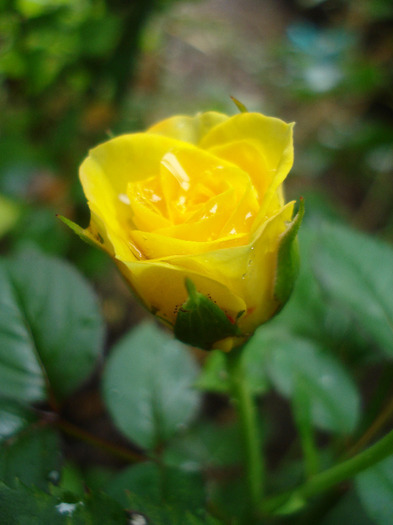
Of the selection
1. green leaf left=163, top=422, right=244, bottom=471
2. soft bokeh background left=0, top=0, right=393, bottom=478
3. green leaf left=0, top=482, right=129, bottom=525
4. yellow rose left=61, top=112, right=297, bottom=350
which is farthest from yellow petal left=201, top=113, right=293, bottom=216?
soft bokeh background left=0, top=0, right=393, bottom=478

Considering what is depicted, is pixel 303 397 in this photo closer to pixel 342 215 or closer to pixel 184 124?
pixel 184 124

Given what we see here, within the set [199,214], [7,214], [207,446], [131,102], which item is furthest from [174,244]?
[131,102]

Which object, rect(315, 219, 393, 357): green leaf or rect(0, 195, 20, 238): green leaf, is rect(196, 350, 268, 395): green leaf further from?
rect(0, 195, 20, 238): green leaf

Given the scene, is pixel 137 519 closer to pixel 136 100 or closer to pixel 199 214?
pixel 199 214

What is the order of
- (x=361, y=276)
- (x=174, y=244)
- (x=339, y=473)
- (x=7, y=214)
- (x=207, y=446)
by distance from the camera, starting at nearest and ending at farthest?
(x=174, y=244), (x=339, y=473), (x=361, y=276), (x=207, y=446), (x=7, y=214)

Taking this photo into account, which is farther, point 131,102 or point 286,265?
point 131,102

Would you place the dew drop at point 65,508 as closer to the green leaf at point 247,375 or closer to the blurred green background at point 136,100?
the green leaf at point 247,375
